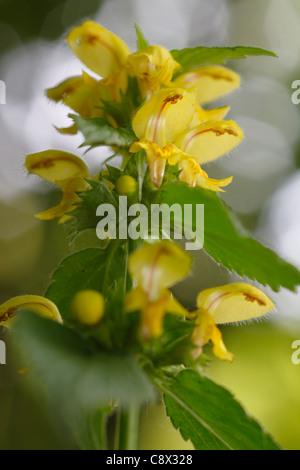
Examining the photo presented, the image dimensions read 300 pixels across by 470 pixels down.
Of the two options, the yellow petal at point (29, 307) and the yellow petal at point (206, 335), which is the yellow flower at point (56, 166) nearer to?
the yellow petal at point (29, 307)

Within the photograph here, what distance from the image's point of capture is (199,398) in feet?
2.74

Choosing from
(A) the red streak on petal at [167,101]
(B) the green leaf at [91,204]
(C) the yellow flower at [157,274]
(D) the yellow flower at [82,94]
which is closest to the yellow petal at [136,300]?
(C) the yellow flower at [157,274]

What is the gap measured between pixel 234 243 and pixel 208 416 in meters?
0.30

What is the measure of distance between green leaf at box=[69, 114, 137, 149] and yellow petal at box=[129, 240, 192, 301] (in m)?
0.21

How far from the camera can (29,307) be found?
95 cm

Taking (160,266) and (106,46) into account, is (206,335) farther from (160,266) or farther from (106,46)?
(106,46)

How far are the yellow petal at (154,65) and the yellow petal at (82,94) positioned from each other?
0.09m

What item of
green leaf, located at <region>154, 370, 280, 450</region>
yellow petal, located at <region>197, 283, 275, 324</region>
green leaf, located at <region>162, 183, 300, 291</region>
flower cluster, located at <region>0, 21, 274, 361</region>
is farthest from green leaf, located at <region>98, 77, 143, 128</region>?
green leaf, located at <region>154, 370, 280, 450</region>

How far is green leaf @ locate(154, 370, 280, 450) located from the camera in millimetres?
785

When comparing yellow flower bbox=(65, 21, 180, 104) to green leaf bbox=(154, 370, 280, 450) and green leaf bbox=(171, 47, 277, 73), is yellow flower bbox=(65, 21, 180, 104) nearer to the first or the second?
green leaf bbox=(171, 47, 277, 73)

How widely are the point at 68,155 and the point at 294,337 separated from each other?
225 cm

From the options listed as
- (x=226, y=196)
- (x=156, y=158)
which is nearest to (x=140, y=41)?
(x=156, y=158)
